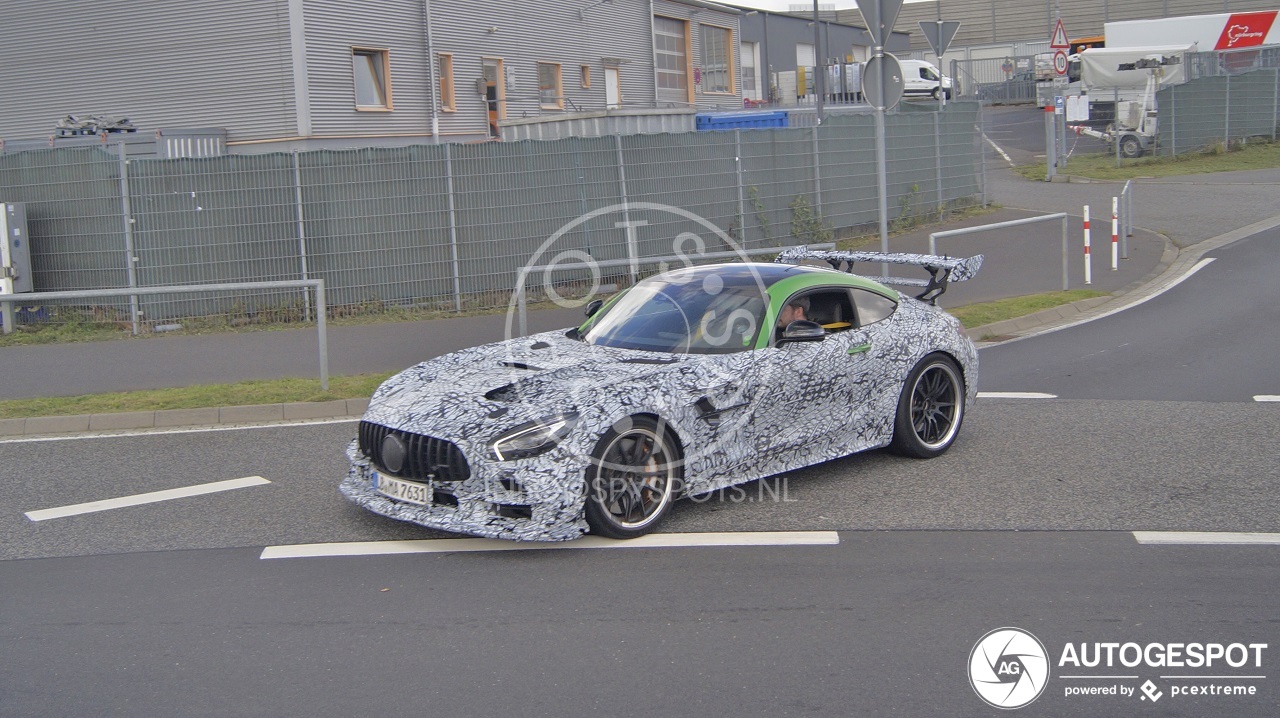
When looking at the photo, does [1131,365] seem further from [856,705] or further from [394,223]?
[394,223]

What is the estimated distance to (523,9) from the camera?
33.8 m

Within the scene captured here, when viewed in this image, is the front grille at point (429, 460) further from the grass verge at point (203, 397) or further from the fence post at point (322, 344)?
the fence post at point (322, 344)

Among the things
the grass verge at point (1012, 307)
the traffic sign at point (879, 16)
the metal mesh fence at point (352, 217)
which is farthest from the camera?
the metal mesh fence at point (352, 217)

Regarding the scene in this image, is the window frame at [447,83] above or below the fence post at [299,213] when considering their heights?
above

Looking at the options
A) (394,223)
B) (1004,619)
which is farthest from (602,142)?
(1004,619)

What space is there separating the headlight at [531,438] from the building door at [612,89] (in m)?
33.0

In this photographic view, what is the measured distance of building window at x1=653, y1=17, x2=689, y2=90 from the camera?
41.4m

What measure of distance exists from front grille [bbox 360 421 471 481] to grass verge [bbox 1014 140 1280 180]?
26333 millimetres

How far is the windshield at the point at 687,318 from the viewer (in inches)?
283

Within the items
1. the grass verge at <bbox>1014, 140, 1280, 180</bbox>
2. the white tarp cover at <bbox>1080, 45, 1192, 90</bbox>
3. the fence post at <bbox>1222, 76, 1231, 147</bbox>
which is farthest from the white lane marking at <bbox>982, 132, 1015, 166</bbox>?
the fence post at <bbox>1222, 76, 1231, 147</bbox>

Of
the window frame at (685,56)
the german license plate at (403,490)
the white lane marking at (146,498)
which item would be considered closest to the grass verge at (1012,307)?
the white lane marking at (146,498)

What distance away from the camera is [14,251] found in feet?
50.9

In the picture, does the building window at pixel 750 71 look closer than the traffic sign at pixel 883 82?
No

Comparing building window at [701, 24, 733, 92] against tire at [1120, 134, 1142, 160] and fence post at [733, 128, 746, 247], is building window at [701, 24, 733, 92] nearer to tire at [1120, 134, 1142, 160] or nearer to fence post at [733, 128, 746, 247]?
tire at [1120, 134, 1142, 160]
